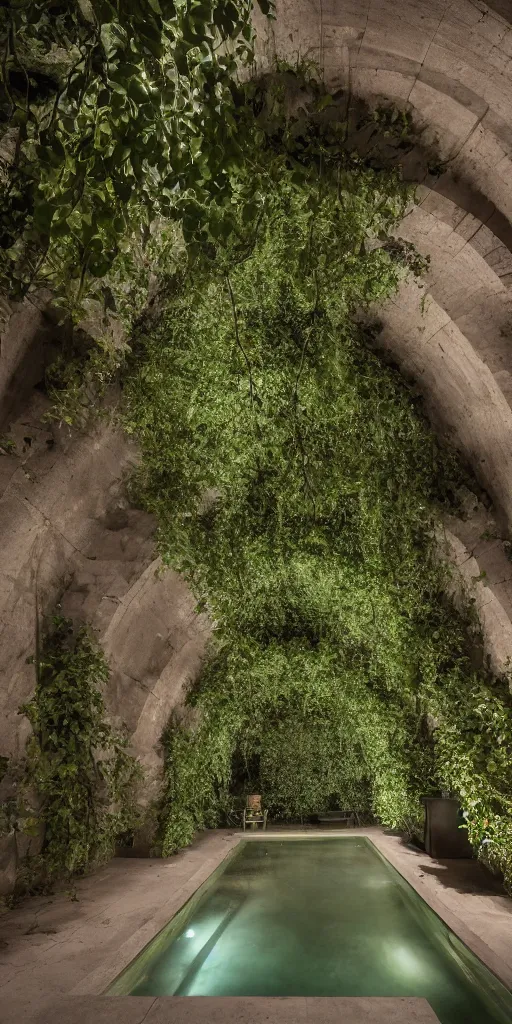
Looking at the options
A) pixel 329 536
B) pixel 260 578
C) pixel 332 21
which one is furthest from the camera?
pixel 260 578

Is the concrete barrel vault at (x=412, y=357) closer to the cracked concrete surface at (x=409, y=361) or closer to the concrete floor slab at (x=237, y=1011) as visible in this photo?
the cracked concrete surface at (x=409, y=361)

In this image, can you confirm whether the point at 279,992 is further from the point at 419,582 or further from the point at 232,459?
the point at 232,459

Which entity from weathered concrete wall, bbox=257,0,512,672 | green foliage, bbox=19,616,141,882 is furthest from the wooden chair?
weathered concrete wall, bbox=257,0,512,672

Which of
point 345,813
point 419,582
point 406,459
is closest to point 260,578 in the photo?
point 419,582

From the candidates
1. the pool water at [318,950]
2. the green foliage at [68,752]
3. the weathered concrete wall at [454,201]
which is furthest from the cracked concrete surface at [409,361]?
the pool water at [318,950]

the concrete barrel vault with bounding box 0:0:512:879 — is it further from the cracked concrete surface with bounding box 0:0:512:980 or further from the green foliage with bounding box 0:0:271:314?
the green foliage with bounding box 0:0:271:314

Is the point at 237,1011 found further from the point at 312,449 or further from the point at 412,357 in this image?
the point at 412,357
